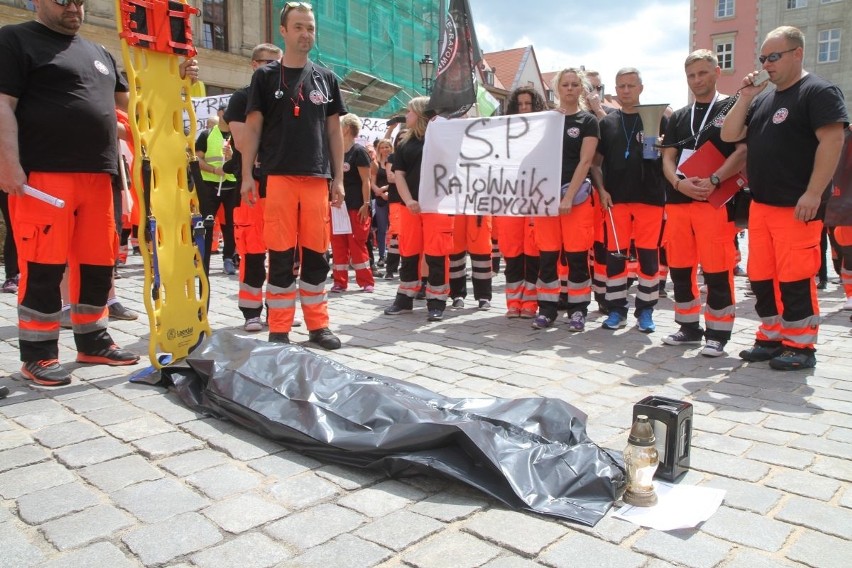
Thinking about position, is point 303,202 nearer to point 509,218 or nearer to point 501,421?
point 509,218

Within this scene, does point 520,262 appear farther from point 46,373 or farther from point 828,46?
point 828,46

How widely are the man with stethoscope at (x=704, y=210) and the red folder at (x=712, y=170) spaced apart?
0.05 ft

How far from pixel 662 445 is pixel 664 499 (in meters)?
0.24

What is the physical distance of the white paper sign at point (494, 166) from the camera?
6.29 metres

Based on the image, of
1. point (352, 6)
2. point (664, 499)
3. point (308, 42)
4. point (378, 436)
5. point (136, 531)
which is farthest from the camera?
point (352, 6)

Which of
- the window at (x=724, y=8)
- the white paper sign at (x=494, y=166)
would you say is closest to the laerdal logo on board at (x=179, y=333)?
the white paper sign at (x=494, y=166)

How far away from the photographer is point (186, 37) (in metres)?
4.34

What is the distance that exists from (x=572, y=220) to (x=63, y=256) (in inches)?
158

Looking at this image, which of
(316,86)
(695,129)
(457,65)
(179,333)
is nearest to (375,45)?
(457,65)

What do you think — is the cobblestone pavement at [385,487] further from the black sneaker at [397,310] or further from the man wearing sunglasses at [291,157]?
the black sneaker at [397,310]

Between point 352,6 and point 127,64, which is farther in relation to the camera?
point 352,6

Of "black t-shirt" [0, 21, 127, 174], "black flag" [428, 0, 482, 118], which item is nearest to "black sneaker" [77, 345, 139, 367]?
"black t-shirt" [0, 21, 127, 174]

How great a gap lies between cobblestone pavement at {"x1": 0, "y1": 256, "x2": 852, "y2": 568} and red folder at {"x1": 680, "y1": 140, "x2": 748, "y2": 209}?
4.26 feet

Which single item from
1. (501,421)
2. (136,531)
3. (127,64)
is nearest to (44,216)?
(127,64)
